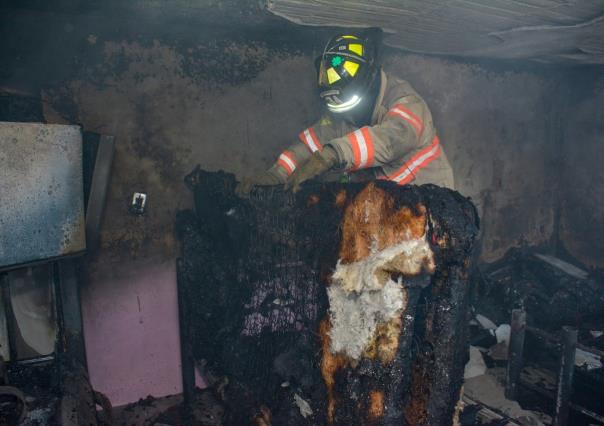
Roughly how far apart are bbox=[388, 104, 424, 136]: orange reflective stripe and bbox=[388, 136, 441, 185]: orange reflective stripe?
28 cm

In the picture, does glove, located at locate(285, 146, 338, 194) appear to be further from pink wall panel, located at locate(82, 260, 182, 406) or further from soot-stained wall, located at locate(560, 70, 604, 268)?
soot-stained wall, located at locate(560, 70, 604, 268)

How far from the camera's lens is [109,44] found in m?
3.38

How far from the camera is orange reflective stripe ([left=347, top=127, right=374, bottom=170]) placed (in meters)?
2.95

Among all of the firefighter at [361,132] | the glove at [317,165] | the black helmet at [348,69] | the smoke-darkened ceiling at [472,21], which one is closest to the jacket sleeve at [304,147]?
the firefighter at [361,132]

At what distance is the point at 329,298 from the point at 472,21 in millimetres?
2322

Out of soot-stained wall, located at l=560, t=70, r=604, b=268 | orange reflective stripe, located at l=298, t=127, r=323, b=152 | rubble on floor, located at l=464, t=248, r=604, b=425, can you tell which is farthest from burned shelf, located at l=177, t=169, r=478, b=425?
soot-stained wall, located at l=560, t=70, r=604, b=268

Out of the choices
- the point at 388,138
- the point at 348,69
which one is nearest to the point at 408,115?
the point at 388,138

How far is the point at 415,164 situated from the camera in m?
3.52

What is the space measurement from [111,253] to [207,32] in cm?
207

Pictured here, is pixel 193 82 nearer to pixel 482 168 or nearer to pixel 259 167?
pixel 259 167

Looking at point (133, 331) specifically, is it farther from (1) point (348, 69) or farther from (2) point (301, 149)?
(1) point (348, 69)

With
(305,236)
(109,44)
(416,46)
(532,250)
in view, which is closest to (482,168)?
(532,250)

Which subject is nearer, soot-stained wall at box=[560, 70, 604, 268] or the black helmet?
the black helmet

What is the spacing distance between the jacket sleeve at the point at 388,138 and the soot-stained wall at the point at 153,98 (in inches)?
40.1
